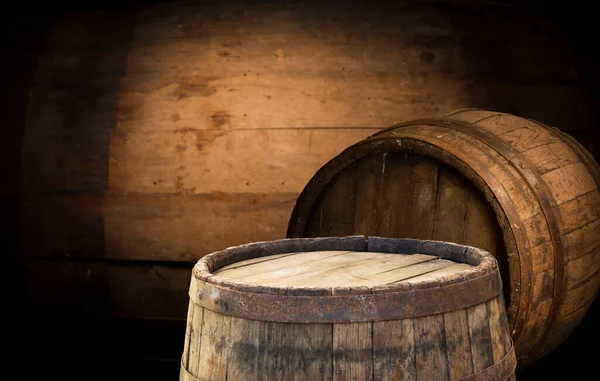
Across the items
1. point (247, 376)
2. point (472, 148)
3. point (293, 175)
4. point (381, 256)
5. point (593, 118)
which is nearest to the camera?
point (247, 376)

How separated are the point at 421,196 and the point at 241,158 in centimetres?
83

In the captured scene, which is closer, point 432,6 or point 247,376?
point 247,376

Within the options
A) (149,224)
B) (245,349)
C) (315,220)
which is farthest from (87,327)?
(245,349)

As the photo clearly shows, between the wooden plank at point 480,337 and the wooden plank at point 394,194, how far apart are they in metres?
1.05

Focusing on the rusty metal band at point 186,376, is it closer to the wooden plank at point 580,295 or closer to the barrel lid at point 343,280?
the barrel lid at point 343,280

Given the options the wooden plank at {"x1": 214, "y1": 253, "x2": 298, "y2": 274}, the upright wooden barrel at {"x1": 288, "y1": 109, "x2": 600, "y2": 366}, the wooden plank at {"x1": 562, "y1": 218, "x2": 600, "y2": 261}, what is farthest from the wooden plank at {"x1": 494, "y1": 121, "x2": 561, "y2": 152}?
the wooden plank at {"x1": 214, "y1": 253, "x2": 298, "y2": 274}

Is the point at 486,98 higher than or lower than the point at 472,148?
higher

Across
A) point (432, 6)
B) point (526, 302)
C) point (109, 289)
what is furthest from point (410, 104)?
point (109, 289)

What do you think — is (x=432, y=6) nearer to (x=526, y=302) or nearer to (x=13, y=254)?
(x=526, y=302)

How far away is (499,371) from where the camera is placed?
59.6 inches

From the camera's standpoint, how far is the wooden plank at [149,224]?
286 cm

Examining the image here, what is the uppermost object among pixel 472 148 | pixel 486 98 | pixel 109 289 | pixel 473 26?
pixel 473 26

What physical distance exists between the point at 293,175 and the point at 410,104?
61 centimetres

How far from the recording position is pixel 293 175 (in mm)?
2861
